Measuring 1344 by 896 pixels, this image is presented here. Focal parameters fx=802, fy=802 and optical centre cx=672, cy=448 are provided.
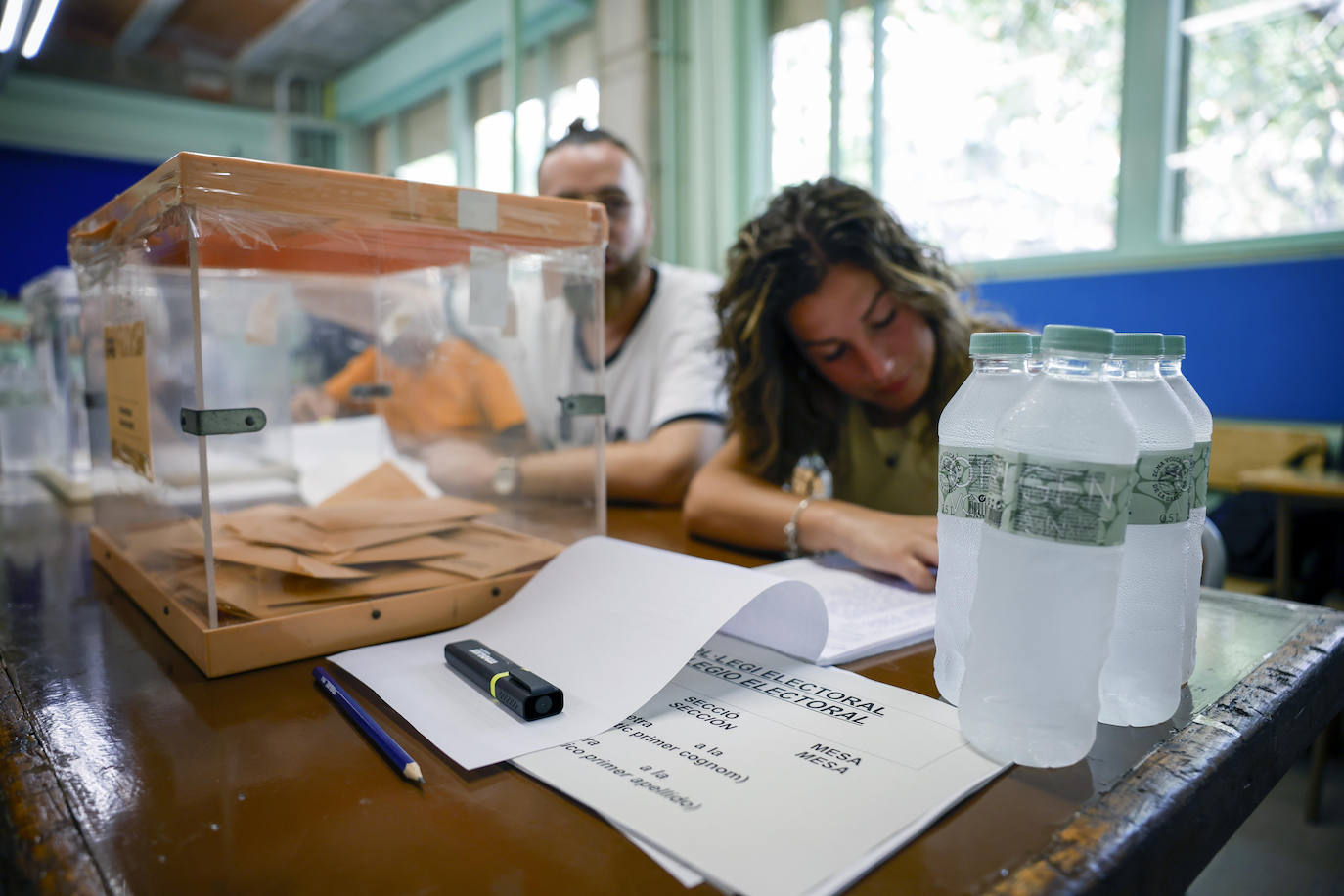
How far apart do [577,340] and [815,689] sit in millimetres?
490

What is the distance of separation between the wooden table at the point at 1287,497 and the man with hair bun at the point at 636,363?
4.81ft

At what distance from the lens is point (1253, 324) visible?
2480 mm

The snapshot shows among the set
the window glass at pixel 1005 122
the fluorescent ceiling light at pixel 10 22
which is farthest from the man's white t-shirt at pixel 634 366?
the fluorescent ceiling light at pixel 10 22

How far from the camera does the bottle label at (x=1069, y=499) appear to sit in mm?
399

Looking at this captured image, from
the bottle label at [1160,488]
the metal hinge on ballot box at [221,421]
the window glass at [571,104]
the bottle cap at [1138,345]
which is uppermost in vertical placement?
the window glass at [571,104]

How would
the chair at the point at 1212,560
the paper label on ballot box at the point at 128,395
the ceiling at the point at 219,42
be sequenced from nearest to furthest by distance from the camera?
the paper label on ballot box at the point at 128,395
the chair at the point at 1212,560
the ceiling at the point at 219,42

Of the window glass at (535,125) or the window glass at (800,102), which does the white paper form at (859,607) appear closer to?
the window glass at (800,102)

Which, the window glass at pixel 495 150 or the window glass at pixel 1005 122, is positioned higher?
the window glass at pixel 495 150

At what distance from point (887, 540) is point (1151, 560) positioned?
0.36 meters

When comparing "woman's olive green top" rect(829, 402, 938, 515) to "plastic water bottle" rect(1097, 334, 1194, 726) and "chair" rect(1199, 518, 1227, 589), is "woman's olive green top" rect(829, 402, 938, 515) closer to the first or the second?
"chair" rect(1199, 518, 1227, 589)

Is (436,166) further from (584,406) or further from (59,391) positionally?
(584,406)

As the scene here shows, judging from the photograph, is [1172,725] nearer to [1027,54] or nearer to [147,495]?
[147,495]

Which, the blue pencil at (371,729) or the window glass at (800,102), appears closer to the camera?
the blue pencil at (371,729)

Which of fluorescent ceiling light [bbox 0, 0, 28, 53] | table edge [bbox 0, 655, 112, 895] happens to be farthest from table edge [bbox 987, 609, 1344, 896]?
fluorescent ceiling light [bbox 0, 0, 28, 53]
